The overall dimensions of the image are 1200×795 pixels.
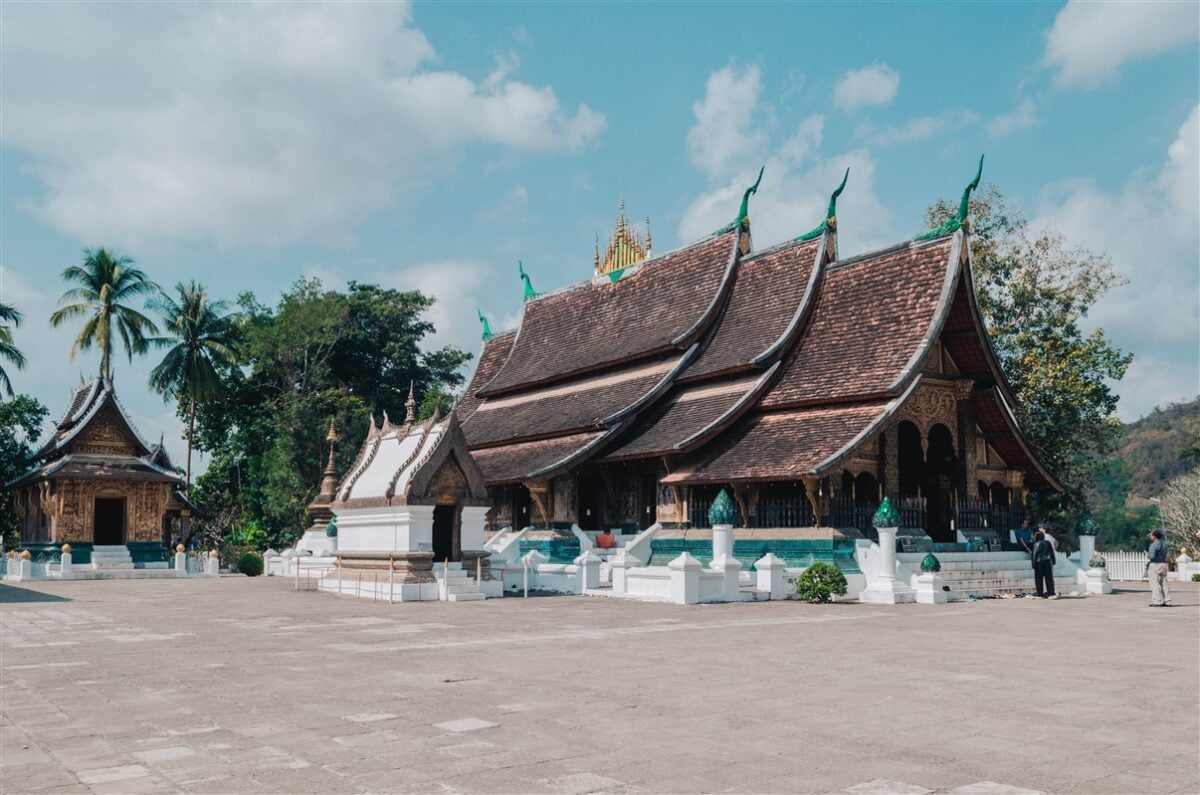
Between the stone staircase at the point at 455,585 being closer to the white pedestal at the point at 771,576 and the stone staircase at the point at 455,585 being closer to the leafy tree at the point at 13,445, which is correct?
the white pedestal at the point at 771,576

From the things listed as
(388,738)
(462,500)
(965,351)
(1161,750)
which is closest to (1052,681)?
(1161,750)

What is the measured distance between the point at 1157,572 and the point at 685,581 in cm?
729

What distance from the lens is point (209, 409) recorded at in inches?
1791

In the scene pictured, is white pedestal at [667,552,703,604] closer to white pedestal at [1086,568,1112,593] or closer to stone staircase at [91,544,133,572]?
white pedestal at [1086,568,1112,593]

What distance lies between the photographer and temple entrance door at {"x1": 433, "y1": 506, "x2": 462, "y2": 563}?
17.9 meters

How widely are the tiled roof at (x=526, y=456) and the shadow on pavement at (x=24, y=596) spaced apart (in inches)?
363

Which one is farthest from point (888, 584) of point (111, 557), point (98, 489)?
point (98, 489)

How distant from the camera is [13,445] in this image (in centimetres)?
3894

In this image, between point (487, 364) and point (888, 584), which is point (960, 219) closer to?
point (888, 584)

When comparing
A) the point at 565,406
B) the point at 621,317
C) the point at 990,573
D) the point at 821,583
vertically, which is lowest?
the point at 990,573

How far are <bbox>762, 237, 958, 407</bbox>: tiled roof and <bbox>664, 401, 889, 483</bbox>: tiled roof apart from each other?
1.07 feet

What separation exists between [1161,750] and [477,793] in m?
3.59

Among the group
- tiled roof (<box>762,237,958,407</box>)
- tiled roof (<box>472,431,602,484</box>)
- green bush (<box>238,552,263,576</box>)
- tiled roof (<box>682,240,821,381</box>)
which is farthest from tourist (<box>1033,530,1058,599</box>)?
green bush (<box>238,552,263,576</box>)

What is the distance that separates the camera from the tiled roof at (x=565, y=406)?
24812 millimetres
